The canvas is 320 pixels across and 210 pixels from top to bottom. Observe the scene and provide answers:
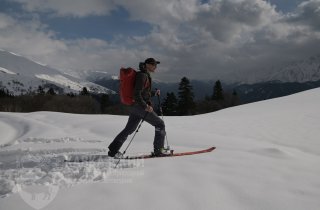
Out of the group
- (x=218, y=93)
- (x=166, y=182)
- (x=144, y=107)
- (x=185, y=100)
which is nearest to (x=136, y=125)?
(x=144, y=107)

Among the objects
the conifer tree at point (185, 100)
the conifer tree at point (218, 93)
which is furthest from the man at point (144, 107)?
the conifer tree at point (218, 93)

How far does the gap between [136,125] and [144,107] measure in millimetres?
619

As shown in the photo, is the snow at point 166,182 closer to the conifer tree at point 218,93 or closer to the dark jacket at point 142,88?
the dark jacket at point 142,88

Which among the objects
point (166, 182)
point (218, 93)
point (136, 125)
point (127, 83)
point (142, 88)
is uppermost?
point (218, 93)

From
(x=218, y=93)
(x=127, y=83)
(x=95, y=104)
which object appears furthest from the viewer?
(x=95, y=104)

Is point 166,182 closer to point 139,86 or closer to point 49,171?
point 49,171

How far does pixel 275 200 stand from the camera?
425 centimetres

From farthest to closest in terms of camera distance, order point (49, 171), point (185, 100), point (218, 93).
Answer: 1. point (218, 93)
2. point (185, 100)
3. point (49, 171)

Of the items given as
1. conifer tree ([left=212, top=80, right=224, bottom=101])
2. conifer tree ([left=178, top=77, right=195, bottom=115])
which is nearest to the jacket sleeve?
conifer tree ([left=178, top=77, right=195, bottom=115])

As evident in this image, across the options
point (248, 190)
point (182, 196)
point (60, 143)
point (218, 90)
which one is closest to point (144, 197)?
point (182, 196)

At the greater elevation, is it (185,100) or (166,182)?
(185,100)

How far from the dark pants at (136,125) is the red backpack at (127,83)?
29 centimetres

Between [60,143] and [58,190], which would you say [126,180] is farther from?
[60,143]

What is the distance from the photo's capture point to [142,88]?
6879mm
